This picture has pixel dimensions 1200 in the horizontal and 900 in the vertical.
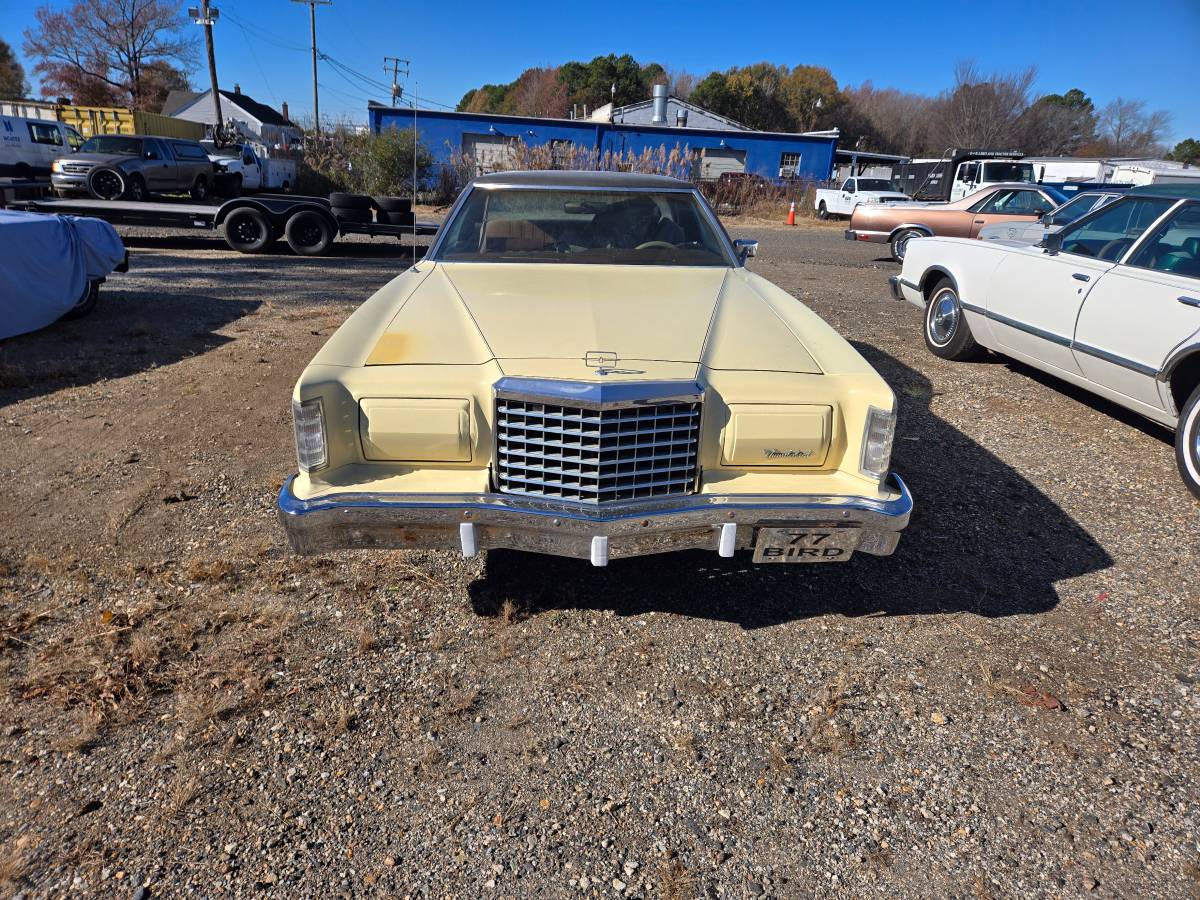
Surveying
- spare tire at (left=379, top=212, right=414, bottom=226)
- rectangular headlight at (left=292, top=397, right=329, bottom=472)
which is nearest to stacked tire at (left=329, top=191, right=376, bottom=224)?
spare tire at (left=379, top=212, right=414, bottom=226)

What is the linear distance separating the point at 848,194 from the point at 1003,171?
6731mm

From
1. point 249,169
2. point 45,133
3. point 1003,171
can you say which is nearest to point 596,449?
point 1003,171

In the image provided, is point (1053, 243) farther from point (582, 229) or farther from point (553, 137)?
point (553, 137)

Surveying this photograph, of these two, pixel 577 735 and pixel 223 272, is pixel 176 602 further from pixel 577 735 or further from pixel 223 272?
pixel 223 272

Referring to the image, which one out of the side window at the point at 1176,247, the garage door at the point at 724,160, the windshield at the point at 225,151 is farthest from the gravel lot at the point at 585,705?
the garage door at the point at 724,160

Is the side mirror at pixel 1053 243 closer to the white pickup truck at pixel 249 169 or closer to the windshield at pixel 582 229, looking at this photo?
the windshield at pixel 582 229

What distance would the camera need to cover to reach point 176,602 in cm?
312

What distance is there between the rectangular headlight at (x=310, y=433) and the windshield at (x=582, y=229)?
1.77m

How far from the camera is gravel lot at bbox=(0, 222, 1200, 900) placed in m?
2.08

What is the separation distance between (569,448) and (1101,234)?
4.98 meters

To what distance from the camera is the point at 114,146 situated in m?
16.9

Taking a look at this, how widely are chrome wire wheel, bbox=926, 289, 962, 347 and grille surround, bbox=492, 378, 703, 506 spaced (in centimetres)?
531

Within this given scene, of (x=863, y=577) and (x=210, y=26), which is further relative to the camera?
(x=210, y=26)

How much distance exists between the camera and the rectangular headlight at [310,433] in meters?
2.67
